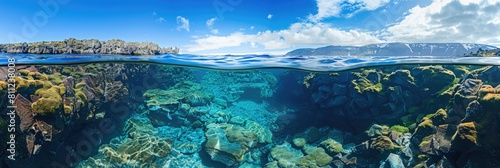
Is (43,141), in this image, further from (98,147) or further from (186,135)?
(186,135)

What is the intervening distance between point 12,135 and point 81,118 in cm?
295

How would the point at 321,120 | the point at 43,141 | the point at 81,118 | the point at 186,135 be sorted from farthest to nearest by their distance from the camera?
the point at 321,120 < the point at 186,135 < the point at 81,118 < the point at 43,141

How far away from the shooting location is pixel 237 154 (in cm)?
1133

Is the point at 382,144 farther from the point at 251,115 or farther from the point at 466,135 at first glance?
the point at 251,115

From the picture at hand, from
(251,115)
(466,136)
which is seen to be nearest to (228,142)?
(251,115)

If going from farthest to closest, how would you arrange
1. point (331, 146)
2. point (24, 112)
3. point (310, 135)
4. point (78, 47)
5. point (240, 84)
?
point (240, 84)
point (78, 47)
point (310, 135)
point (331, 146)
point (24, 112)

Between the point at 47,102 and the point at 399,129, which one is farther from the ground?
the point at 47,102

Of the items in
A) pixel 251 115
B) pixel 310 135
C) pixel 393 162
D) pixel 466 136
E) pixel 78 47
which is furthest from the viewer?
pixel 251 115

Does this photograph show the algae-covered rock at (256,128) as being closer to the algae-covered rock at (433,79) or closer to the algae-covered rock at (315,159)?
the algae-covered rock at (315,159)

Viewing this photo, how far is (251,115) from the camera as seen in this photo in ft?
52.6

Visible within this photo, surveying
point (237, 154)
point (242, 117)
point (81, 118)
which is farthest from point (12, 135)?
point (242, 117)

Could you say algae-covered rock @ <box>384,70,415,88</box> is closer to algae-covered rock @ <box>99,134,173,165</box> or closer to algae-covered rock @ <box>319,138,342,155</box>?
algae-covered rock @ <box>319,138,342,155</box>

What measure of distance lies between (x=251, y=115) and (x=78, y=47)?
10.3m

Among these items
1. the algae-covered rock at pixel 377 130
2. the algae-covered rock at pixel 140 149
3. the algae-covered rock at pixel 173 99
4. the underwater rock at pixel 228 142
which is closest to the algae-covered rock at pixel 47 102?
the algae-covered rock at pixel 140 149
